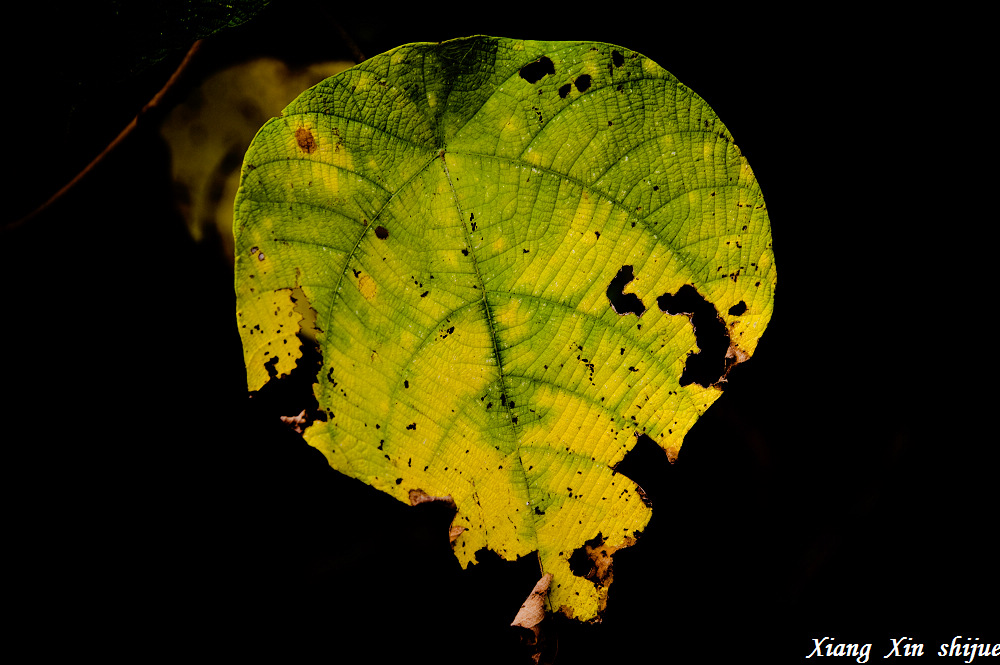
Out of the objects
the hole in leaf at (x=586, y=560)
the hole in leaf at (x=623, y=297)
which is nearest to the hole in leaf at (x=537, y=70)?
the hole in leaf at (x=623, y=297)

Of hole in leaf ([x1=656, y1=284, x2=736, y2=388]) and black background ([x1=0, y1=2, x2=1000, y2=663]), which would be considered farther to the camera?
black background ([x1=0, y1=2, x2=1000, y2=663])

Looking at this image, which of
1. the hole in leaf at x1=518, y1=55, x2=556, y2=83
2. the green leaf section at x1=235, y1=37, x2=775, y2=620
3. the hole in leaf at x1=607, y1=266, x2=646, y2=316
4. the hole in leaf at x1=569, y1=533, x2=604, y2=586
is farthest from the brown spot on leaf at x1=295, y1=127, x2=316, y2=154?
the hole in leaf at x1=569, y1=533, x2=604, y2=586

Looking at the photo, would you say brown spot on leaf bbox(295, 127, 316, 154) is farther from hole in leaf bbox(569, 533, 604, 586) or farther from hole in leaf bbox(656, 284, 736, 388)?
hole in leaf bbox(569, 533, 604, 586)

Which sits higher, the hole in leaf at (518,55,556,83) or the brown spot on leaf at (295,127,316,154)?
the hole in leaf at (518,55,556,83)

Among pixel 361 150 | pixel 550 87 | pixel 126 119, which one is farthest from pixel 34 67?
pixel 550 87

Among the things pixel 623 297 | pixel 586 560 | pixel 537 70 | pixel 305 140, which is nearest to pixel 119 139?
pixel 305 140

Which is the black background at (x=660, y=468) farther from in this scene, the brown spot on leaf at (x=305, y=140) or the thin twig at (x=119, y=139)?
the brown spot on leaf at (x=305, y=140)
